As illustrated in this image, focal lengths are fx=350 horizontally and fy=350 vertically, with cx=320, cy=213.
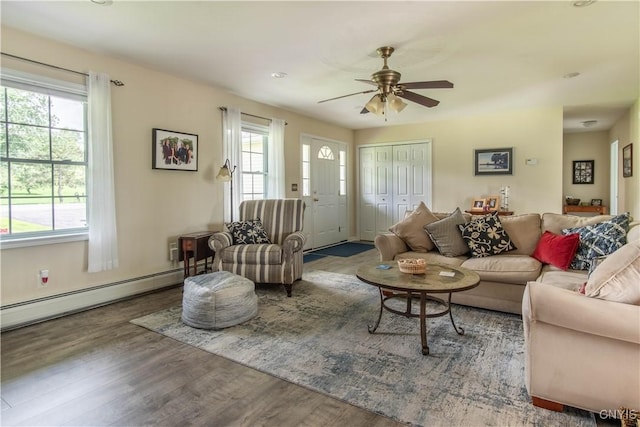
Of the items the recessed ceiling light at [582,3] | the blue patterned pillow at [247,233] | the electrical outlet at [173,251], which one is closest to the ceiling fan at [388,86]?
the recessed ceiling light at [582,3]

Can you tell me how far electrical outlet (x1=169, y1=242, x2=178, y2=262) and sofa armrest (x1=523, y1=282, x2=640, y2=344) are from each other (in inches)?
143

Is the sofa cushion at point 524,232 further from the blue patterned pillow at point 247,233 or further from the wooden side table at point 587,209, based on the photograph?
the wooden side table at point 587,209

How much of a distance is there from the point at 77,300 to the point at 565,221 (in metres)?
4.68

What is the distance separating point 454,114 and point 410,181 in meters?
1.48

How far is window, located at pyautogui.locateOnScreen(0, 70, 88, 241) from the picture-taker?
288cm

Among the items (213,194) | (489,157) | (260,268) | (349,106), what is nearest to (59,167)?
(213,194)

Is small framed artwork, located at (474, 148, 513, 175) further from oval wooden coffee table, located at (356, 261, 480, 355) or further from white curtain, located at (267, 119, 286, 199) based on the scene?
oval wooden coffee table, located at (356, 261, 480, 355)

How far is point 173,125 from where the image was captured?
4.11 metres

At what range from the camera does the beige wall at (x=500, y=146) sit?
18.4 ft

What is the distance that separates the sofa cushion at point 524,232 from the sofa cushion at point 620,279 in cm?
172

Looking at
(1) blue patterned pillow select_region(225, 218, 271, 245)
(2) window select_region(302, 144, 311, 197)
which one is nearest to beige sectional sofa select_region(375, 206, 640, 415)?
(1) blue patterned pillow select_region(225, 218, 271, 245)

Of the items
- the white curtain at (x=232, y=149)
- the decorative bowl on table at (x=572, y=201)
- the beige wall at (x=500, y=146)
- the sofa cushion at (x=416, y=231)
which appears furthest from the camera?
the decorative bowl on table at (x=572, y=201)

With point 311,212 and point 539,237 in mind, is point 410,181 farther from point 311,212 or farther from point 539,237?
point 539,237

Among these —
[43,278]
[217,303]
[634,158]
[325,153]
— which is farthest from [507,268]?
[325,153]
